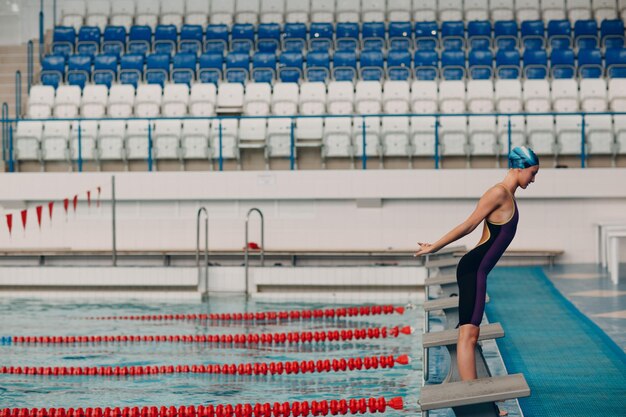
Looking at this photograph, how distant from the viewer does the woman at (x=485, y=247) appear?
200 inches

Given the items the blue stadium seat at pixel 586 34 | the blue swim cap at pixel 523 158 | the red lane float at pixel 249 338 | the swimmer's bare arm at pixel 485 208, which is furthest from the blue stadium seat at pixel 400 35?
the swimmer's bare arm at pixel 485 208

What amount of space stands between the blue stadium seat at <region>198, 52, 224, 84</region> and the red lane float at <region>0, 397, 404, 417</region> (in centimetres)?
1107

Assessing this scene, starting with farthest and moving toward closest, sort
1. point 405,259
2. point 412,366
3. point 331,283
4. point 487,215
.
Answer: point 405,259 < point 331,283 < point 412,366 < point 487,215

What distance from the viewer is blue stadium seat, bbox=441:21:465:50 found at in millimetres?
17938

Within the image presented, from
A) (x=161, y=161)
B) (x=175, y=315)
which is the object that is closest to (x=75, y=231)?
(x=161, y=161)

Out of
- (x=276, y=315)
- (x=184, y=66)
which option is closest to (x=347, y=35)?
(x=184, y=66)

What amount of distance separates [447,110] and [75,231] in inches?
235

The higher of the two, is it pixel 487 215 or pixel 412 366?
pixel 487 215

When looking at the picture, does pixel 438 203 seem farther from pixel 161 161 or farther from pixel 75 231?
pixel 75 231

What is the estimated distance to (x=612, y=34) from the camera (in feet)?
58.9

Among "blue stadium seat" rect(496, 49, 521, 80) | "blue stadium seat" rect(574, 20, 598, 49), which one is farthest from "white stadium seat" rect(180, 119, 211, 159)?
"blue stadium seat" rect(574, 20, 598, 49)

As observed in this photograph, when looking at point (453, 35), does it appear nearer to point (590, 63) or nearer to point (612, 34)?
point (590, 63)

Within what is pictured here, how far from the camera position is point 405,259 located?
14523 millimetres

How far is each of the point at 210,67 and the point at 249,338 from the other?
8.61m
